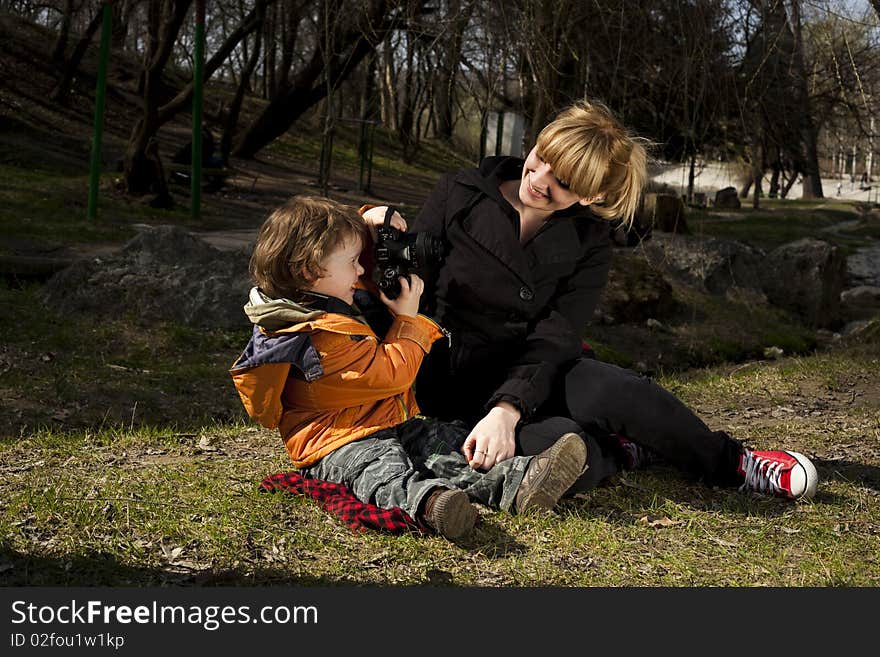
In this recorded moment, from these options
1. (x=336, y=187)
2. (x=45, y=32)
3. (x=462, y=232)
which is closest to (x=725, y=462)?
(x=462, y=232)

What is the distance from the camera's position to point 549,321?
3523mm

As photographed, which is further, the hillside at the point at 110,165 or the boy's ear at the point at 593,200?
the hillside at the point at 110,165

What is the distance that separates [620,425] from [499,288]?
2.00ft

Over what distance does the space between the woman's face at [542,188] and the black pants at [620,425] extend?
0.54 metres

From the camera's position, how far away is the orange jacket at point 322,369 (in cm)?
308

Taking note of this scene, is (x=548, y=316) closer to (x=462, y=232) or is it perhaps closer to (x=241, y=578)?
(x=462, y=232)

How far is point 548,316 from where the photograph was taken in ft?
11.7

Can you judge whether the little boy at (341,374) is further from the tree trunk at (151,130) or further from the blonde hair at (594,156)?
→ the tree trunk at (151,130)

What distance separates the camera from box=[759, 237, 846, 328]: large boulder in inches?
401

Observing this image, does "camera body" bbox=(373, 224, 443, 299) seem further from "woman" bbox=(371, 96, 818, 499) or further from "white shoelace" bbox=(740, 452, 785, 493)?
"white shoelace" bbox=(740, 452, 785, 493)

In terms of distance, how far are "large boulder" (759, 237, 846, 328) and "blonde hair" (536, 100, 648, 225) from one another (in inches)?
285

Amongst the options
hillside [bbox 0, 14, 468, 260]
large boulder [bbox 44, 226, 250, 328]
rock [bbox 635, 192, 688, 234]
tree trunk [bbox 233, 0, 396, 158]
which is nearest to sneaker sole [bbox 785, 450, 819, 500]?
large boulder [bbox 44, 226, 250, 328]

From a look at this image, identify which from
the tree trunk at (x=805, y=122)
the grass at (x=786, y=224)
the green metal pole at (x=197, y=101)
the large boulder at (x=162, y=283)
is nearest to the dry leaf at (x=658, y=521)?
the tree trunk at (x=805, y=122)

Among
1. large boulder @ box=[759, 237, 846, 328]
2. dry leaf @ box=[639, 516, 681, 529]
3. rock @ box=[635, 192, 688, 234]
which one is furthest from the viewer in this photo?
rock @ box=[635, 192, 688, 234]
